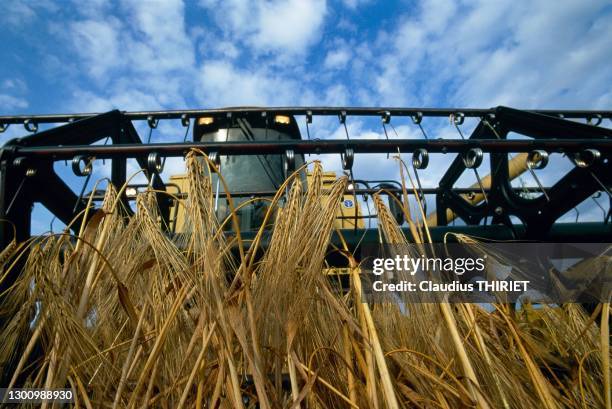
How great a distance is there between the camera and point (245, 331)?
570mm

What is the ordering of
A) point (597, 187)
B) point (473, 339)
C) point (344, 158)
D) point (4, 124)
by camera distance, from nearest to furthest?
point (473, 339), point (344, 158), point (597, 187), point (4, 124)

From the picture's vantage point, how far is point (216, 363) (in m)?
0.58

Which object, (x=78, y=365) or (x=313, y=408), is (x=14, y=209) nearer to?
(x=78, y=365)

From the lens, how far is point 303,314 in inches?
25.9

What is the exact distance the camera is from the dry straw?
569 mm

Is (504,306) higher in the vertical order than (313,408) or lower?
higher

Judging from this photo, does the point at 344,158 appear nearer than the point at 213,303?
No

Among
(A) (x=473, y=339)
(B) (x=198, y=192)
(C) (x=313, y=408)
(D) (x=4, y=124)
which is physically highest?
(D) (x=4, y=124)

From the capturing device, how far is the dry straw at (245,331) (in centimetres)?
57

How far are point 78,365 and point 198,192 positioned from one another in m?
0.33

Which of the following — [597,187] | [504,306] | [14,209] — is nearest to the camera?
[504,306]

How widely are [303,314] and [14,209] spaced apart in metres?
1.27

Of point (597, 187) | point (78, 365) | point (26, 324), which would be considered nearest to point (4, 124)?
point (26, 324)

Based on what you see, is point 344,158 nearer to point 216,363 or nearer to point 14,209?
point 216,363
